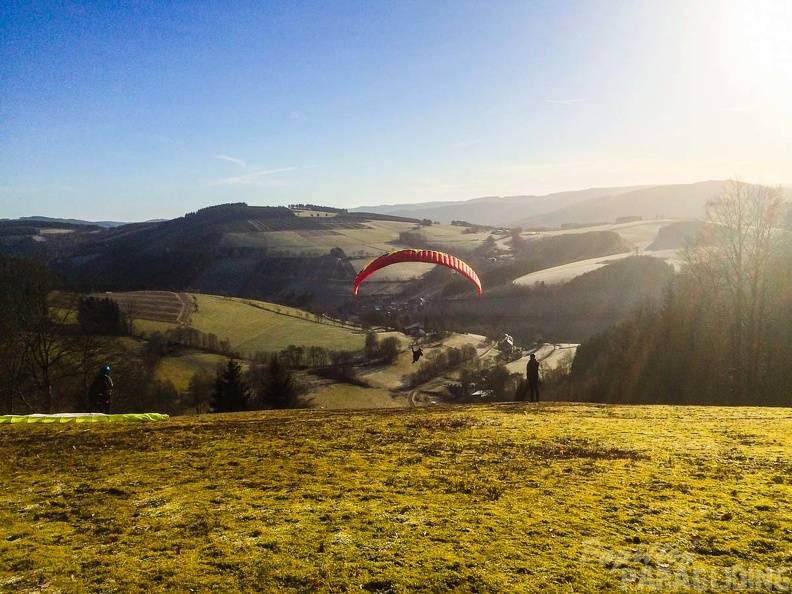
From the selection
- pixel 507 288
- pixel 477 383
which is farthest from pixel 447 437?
pixel 507 288

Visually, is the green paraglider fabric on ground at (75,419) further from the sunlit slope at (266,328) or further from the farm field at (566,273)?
the farm field at (566,273)

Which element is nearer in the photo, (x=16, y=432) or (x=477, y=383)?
(x=16, y=432)

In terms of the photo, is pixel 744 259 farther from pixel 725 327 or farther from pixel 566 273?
pixel 566 273

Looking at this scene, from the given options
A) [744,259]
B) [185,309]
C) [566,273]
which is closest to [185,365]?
[185,309]

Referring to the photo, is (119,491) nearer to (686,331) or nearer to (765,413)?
(765,413)

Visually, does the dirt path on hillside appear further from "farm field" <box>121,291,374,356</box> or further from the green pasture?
the green pasture

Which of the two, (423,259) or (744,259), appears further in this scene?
(744,259)
